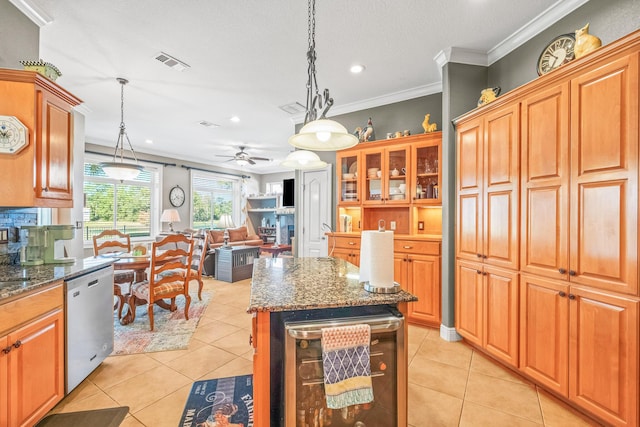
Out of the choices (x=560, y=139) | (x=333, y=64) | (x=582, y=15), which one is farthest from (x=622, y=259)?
(x=333, y=64)

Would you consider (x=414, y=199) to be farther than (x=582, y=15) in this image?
Yes

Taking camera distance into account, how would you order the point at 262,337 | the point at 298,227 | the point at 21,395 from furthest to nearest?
the point at 298,227 → the point at 21,395 → the point at 262,337

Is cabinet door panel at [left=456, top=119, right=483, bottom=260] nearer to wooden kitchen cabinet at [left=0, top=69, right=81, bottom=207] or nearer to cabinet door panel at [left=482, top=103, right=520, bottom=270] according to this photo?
cabinet door panel at [left=482, top=103, right=520, bottom=270]

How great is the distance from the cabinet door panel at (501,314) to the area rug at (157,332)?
115 inches

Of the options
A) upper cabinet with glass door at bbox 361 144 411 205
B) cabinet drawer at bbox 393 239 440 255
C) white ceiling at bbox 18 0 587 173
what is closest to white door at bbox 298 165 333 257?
upper cabinet with glass door at bbox 361 144 411 205

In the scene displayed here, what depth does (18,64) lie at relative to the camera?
2184 millimetres

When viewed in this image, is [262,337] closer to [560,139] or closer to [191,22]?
[560,139]

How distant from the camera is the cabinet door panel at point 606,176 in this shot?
157cm

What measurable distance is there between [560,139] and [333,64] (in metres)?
2.22

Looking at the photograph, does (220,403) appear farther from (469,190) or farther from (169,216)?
(169,216)

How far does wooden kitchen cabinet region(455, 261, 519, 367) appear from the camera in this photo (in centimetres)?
228

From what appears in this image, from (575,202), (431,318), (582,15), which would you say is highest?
(582,15)

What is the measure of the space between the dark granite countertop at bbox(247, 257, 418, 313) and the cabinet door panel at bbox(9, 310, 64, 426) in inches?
51.6

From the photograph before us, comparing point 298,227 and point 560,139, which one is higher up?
point 560,139
